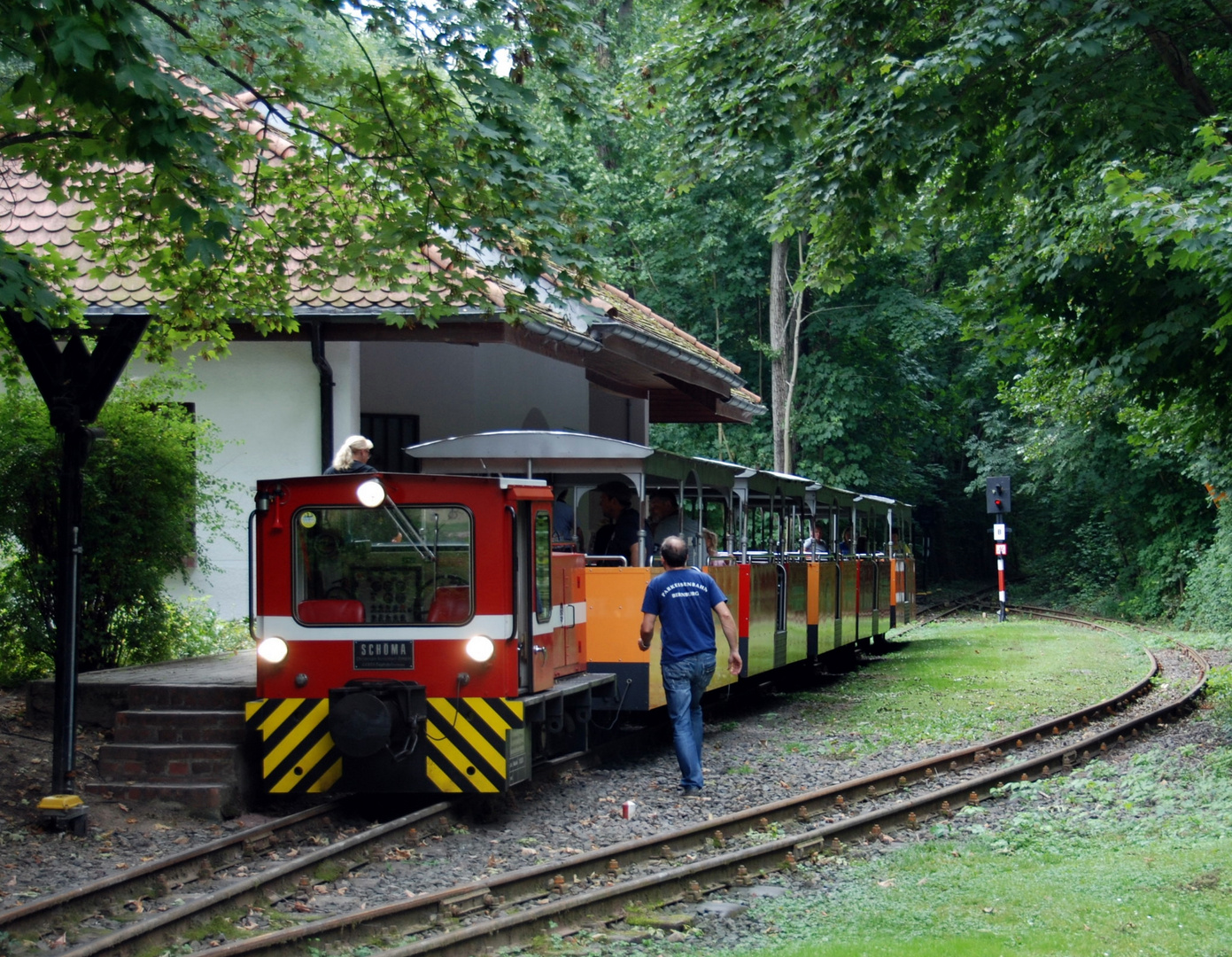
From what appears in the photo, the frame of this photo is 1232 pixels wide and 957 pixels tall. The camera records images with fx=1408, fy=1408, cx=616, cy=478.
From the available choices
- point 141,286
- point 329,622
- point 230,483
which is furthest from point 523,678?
point 141,286

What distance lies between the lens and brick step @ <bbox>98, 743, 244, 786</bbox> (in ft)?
30.2

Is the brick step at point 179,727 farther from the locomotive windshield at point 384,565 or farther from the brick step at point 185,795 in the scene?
the locomotive windshield at point 384,565

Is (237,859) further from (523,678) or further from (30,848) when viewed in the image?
(523,678)

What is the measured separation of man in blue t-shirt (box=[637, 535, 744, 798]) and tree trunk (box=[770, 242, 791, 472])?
24.4m

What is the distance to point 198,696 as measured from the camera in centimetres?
988

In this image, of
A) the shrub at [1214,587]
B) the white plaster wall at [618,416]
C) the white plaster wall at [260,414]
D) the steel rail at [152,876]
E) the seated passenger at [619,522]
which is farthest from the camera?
the shrub at [1214,587]

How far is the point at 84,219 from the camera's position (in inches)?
347

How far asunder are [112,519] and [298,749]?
330 cm

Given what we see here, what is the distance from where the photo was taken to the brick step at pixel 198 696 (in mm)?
9844

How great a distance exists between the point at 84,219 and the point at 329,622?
9.70 ft

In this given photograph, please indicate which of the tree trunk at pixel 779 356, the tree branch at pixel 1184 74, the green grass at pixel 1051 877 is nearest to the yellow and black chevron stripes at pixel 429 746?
the green grass at pixel 1051 877

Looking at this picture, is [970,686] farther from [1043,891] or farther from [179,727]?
[179,727]

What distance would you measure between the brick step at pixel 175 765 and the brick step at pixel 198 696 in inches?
20.7

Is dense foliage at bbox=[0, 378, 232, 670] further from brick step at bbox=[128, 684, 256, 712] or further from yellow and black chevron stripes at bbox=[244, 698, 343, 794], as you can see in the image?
yellow and black chevron stripes at bbox=[244, 698, 343, 794]
